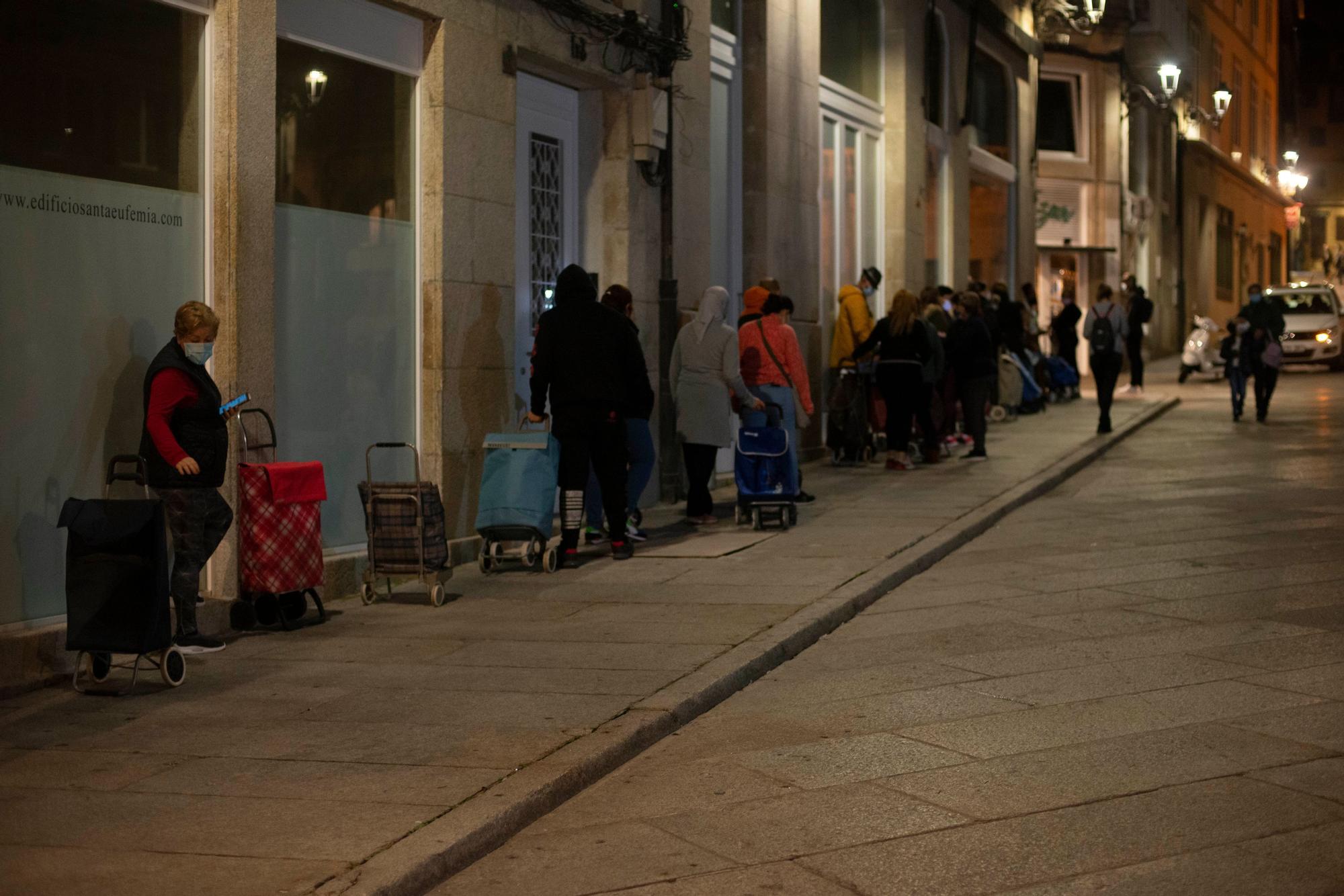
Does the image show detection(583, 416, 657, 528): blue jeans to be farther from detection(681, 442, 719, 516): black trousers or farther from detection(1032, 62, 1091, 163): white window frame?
detection(1032, 62, 1091, 163): white window frame

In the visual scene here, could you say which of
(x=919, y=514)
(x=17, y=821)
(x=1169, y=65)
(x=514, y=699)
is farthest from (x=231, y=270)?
(x=1169, y=65)

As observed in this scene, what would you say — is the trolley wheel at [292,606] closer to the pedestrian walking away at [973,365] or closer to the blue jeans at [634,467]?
the blue jeans at [634,467]

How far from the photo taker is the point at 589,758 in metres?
6.32

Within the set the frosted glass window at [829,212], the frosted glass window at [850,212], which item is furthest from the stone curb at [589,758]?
the frosted glass window at [850,212]

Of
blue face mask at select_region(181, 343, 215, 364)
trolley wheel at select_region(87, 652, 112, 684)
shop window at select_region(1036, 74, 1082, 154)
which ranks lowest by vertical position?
trolley wheel at select_region(87, 652, 112, 684)

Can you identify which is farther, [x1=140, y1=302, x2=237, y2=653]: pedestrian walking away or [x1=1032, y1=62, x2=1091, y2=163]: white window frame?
[x1=1032, y1=62, x2=1091, y2=163]: white window frame

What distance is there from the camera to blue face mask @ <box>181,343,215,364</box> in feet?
27.5

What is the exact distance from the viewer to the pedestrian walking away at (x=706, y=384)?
518 inches

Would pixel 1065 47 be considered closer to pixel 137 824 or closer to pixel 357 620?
pixel 357 620

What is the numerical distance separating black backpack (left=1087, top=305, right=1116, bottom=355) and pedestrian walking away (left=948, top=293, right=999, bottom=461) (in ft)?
9.26

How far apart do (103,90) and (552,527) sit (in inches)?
189

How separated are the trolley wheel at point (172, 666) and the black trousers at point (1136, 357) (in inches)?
938

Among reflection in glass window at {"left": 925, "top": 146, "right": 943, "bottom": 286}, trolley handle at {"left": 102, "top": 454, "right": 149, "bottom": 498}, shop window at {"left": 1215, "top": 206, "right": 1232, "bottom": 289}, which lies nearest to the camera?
trolley handle at {"left": 102, "top": 454, "right": 149, "bottom": 498}

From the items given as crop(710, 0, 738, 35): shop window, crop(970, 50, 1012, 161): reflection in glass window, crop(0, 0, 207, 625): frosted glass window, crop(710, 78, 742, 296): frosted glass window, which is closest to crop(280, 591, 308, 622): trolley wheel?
crop(0, 0, 207, 625): frosted glass window
